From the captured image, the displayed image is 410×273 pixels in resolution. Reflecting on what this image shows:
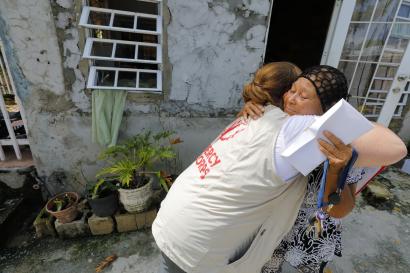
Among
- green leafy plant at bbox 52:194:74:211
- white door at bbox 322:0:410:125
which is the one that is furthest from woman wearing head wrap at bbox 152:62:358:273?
white door at bbox 322:0:410:125

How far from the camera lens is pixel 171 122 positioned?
3.08m

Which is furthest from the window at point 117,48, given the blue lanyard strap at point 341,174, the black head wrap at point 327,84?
the blue lanyard strap at point 341,174

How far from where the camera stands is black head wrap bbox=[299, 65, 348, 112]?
1115mm

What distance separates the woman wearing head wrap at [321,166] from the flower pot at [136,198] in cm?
155

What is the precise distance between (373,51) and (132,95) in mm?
3518

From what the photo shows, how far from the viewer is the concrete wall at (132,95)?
242 cm

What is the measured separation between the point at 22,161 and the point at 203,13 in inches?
115

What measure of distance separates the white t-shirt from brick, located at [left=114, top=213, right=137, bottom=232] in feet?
7.38

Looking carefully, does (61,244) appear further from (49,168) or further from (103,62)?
(103,62)

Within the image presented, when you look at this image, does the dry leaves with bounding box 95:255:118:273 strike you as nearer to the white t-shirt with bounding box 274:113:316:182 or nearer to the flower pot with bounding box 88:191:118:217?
the flower pot with bounding box 88:191:118:217

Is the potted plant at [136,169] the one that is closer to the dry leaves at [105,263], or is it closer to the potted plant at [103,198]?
the potted plant at [103,198]

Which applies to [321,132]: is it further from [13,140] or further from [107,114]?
[13,140]

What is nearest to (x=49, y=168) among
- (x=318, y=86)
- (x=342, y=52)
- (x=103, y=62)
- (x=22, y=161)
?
(x=22, y=161)

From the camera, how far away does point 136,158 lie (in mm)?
2895
